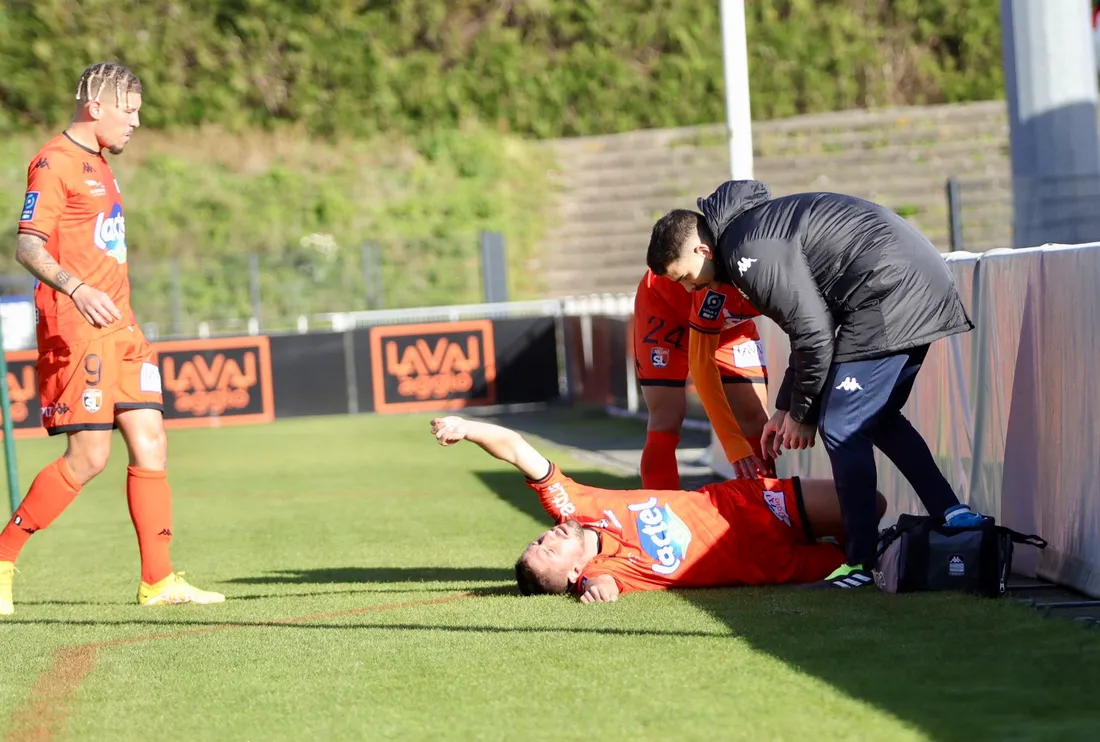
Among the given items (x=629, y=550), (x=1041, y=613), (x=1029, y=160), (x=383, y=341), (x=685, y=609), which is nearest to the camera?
(x=1041, y=613)

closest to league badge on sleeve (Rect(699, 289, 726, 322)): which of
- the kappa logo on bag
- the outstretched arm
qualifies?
the outstretched arm

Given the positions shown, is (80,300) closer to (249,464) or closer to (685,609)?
(685,609)

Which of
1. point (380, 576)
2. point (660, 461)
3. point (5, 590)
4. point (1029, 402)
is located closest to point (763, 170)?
point (660, 461)

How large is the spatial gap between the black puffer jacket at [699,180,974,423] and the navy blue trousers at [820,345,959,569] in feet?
0.21

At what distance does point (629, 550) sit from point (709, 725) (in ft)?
6.99

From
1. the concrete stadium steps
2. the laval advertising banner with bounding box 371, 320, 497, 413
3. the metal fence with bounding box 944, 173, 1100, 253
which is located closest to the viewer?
the metal fence with bounding box 944, 173, 1100, 253

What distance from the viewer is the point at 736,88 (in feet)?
40.3

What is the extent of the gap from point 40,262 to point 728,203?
102 inches

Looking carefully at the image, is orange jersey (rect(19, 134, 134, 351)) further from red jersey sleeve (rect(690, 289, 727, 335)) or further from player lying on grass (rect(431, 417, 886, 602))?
red jersey sleeve (rect(690, 289, 727, 335))

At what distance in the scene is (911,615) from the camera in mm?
5152

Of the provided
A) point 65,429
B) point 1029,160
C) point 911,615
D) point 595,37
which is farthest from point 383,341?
point 595,37

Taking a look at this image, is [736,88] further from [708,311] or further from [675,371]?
[708,311]

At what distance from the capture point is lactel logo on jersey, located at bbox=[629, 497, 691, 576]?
598 cm

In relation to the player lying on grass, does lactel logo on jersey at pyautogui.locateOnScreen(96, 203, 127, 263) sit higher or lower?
higher
